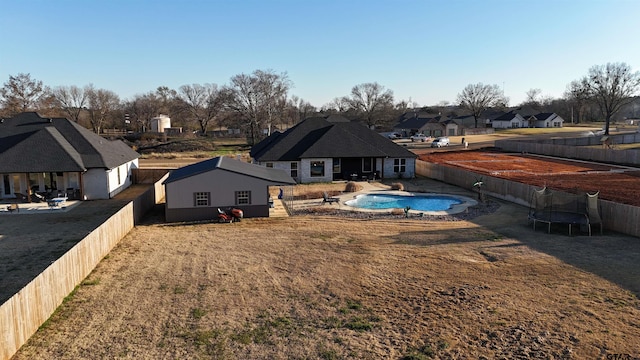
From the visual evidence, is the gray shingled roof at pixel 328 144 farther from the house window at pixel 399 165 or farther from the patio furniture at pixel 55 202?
the patio furniture at pixel 55 202

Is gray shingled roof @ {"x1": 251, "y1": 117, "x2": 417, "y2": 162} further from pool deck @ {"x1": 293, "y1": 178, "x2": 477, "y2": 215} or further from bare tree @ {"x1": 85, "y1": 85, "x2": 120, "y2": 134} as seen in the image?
bare tree @ {"x1": 85, "y1": 85, "x2": 120, "y2": 134}

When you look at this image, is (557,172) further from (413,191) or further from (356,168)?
(356,168)

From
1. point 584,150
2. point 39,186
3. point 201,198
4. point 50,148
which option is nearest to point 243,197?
point 201,198

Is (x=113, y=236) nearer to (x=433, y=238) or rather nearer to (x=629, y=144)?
(x=433, y=238)

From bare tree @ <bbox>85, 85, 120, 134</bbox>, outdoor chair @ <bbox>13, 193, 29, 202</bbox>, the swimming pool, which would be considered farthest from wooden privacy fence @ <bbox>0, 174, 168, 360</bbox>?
bare tree @ <bbox>85, 85, 120, 134</bbox>

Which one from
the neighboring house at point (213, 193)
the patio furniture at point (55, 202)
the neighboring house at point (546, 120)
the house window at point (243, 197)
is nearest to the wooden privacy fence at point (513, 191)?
the neighboring house at point (213, 193)
